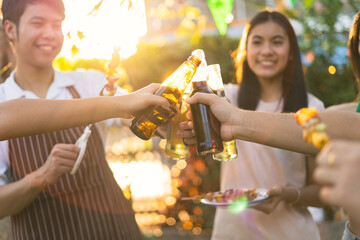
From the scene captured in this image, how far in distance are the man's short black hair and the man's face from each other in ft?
0.06

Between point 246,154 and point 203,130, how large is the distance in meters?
1.09

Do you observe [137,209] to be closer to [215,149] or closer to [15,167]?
[15,167]

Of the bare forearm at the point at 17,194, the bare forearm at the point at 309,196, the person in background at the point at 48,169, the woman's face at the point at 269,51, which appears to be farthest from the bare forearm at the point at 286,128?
the woman's face at the point at 269,51

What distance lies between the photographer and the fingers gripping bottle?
1755mm

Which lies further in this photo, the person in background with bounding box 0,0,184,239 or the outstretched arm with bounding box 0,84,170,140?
the person in background with bounding box 0,0,184,239

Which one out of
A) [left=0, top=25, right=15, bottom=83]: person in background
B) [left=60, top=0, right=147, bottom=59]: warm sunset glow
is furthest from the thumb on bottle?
[left=0, top=25, right=15, bottom=83]: person in background

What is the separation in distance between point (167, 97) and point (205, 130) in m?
0.24

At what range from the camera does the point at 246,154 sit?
2771 mm

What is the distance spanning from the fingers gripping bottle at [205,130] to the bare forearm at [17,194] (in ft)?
3.11

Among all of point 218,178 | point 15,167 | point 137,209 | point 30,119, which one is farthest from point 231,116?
point 137,209

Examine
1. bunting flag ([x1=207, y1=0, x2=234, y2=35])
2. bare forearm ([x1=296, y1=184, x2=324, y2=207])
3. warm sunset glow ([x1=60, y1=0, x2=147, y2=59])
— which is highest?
bunting flag ([x1=207, y1=0, x2=234, y2=35])

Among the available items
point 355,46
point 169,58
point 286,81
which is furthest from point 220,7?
point 169,58

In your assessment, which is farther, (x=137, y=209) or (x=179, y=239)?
(x=137, y=209)

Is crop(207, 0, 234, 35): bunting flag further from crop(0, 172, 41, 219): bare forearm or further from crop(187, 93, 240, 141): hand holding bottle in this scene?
crop(0, 172, 41, 219): bare forearm
